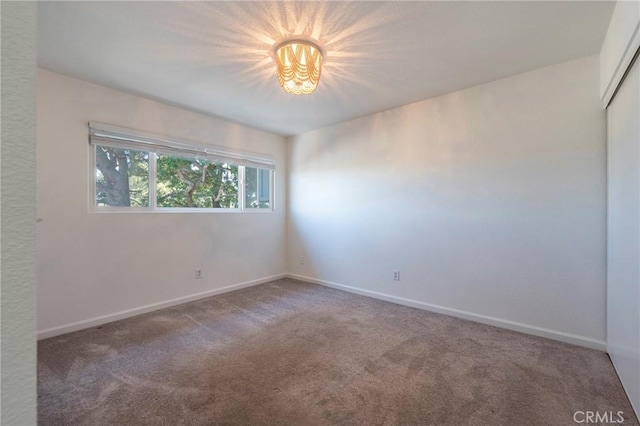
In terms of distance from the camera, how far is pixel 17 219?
409 millimetres

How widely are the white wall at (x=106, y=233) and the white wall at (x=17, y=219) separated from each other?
9.62 ft

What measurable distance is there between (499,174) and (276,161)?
3142mm

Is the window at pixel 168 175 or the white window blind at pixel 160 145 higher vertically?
the white window blind at pixel 160 145

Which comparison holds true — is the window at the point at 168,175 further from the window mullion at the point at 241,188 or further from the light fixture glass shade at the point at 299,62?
the light fixture glass shade at the point at 299,62

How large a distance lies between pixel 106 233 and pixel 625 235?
4316 millimetres

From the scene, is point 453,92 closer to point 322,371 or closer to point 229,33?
point 229,33

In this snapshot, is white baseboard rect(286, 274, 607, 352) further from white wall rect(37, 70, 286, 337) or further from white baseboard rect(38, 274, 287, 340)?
white wall rect(37, 70, 286, 337)

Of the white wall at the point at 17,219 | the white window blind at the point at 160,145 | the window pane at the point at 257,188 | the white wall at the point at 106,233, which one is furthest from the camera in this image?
the window pane at the point at 257,188

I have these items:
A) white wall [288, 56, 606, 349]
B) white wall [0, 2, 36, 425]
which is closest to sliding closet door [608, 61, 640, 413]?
white wall [288, 56, 606, 349]

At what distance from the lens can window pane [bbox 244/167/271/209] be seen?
4316 mm

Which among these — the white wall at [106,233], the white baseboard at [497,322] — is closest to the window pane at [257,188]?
the white wall at [106,233]

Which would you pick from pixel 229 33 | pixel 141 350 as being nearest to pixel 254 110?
pixel 229 33

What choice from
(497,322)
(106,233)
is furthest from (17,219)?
(497,322)

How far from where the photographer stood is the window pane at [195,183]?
3.42 meters
